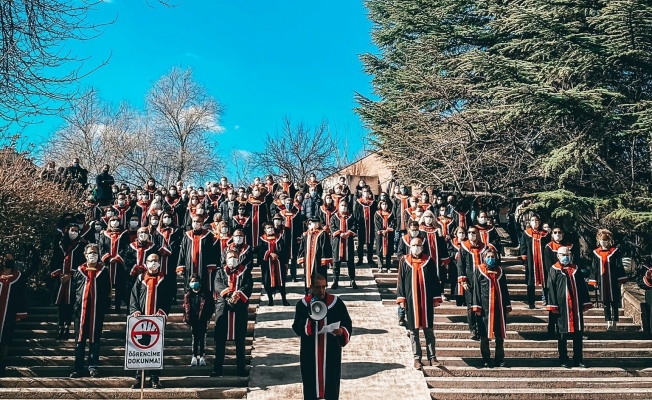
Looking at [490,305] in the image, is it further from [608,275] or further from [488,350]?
[608,275]

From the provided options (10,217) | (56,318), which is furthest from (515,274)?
(10,217)

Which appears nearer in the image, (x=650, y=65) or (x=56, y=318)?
(x=56, y=318)

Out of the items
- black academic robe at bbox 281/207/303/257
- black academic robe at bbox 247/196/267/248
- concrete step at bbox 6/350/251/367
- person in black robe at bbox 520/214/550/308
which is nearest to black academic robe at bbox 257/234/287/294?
black academic robe at bbox 281/207/303/257

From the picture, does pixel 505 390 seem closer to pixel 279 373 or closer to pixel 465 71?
pixel 279 373

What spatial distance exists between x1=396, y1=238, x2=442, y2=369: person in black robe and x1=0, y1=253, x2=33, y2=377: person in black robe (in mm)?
6157

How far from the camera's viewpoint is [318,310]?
7.23m

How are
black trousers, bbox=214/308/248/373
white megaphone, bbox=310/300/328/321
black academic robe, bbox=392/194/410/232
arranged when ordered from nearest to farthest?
white megaphone, bbox=310/300/328/321
black trousers, bbox=214/308/248/373
black academic robe, bbox=392/194/410/232

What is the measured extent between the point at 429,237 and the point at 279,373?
490 centimetres

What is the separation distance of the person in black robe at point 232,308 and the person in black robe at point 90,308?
180 centimetres

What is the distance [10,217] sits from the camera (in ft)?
38.7

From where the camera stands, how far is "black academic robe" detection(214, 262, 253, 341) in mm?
9039

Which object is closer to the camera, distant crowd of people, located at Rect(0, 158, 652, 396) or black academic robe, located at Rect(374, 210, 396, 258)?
distant crowd of people, located at Rect(0, 158, 652, 396)

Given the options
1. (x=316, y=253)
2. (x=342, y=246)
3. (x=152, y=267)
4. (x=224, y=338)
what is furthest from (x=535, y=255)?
(x=152, y=267)

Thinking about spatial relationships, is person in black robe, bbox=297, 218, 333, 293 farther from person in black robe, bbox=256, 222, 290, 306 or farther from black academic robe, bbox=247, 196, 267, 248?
black academic robe, bbox=247, 196, 267, 248
